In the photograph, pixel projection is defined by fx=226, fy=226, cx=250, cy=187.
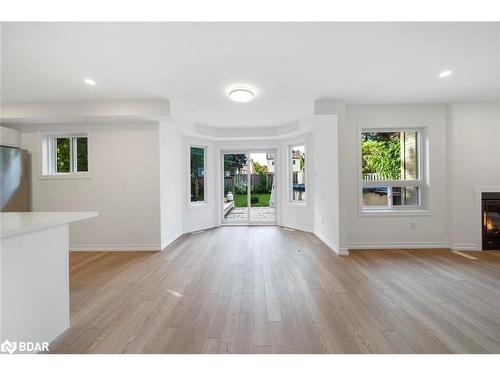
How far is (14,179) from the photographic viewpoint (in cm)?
381

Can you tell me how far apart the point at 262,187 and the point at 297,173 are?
1.11 metres

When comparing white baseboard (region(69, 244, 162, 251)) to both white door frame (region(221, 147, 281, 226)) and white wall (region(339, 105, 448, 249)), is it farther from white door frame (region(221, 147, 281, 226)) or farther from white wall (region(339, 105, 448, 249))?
white wall (region(339, 105, 448, 249))

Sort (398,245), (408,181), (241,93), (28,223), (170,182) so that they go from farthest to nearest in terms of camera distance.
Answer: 1. (170,182)
2. (408,181)
3. (398,245)
4. (241,93)
5. (28,223)

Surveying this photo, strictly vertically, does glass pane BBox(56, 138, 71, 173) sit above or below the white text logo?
above

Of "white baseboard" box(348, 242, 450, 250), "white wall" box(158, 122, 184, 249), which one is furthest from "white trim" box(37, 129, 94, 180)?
"white baseboard" box(348, 242, 450, 250)

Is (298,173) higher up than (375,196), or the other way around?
(298,173)

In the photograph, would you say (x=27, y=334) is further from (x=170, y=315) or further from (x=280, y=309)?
(x=280, y=309)

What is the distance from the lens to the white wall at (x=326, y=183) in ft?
12.8

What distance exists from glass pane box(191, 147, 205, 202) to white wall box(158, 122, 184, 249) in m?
0.46

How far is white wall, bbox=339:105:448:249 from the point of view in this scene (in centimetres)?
401

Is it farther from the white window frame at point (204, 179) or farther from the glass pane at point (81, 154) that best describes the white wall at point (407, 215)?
the glass pane at point (81, 154)

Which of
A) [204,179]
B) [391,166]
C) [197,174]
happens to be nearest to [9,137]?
[197,174]

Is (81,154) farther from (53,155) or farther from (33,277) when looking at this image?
(33,277)

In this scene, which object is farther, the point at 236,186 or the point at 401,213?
the point at 236,186
